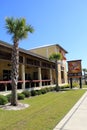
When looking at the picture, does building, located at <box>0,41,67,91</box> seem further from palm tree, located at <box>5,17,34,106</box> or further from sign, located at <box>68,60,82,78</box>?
palm tree, located at <box>5,17,34,106</box>

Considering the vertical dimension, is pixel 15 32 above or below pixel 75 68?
above

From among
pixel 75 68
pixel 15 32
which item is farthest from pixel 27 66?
pixel 15 32

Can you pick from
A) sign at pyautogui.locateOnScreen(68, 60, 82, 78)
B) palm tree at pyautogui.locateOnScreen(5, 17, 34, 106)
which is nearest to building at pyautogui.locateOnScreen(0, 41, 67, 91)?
sign at pyautogui.locateOnScreen(68, 60, 82, 78)

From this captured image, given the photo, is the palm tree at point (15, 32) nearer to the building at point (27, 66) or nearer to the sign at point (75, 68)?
the building at point (27, 66)

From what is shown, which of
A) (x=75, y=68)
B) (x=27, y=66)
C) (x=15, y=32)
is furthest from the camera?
(x=75, y=68)

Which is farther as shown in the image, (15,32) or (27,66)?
(27,66)

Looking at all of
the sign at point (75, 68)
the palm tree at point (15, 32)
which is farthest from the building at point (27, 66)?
the palm tree at point (15, 32)

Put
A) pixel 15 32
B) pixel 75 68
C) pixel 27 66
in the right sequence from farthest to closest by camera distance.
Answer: pixel 75 68 < pixel 27 66 < pixel 15 32

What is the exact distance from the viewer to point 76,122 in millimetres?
9648

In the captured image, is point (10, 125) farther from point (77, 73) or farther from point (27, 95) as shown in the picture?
point (77, 73)

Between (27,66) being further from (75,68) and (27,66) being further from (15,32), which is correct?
(15,32)

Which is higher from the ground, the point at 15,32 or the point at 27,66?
the point at 15,32

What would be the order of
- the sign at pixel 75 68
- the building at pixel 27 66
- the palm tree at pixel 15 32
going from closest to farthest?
the palm tree at pixel 15 32
the building at pixel 27 66
the sign at pixel 75 68

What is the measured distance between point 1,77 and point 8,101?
8996 mm
